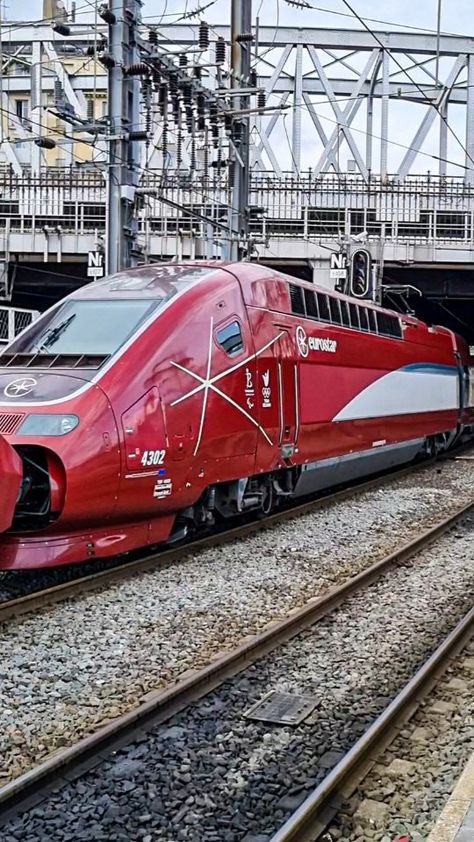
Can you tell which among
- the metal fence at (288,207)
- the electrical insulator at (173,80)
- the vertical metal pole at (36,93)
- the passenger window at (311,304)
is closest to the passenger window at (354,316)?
the passenger window at (311,304)

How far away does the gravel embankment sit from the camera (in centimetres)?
422

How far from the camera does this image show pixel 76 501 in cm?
777

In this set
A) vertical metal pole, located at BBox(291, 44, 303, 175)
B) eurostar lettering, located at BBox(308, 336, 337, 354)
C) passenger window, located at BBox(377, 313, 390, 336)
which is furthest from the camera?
vertical metal pole, located at BBox(291, 44, 303, 175)

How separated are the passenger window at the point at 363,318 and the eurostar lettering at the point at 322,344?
1.74 meters

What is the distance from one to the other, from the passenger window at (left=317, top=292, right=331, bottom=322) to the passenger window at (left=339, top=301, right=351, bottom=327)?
691 millimetres

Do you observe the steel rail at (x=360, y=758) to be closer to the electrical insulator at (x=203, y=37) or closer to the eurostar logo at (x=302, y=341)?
the eurostar logo at (x=302, y=341)

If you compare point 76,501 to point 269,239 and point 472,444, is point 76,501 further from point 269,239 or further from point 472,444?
point 472,444

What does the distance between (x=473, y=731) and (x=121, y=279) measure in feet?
21.5

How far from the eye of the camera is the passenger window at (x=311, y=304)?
1266 cm

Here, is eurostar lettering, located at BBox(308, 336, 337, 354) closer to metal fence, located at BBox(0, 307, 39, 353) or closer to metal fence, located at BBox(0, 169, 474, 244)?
metal fence, located at BBox(0, 307, 39, 353)

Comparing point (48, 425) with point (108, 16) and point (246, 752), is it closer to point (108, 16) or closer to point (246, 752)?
point (246, 752)

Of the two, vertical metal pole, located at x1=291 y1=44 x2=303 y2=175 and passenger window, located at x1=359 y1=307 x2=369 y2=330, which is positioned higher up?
vertical metal pole, located at x1=291 y1=44 x2=303 y2=175

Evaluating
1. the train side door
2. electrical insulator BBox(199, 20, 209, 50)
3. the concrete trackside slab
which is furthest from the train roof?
electrical insulator BBox(199, 20, 209, 50)

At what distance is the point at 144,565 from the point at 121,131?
7006mm
